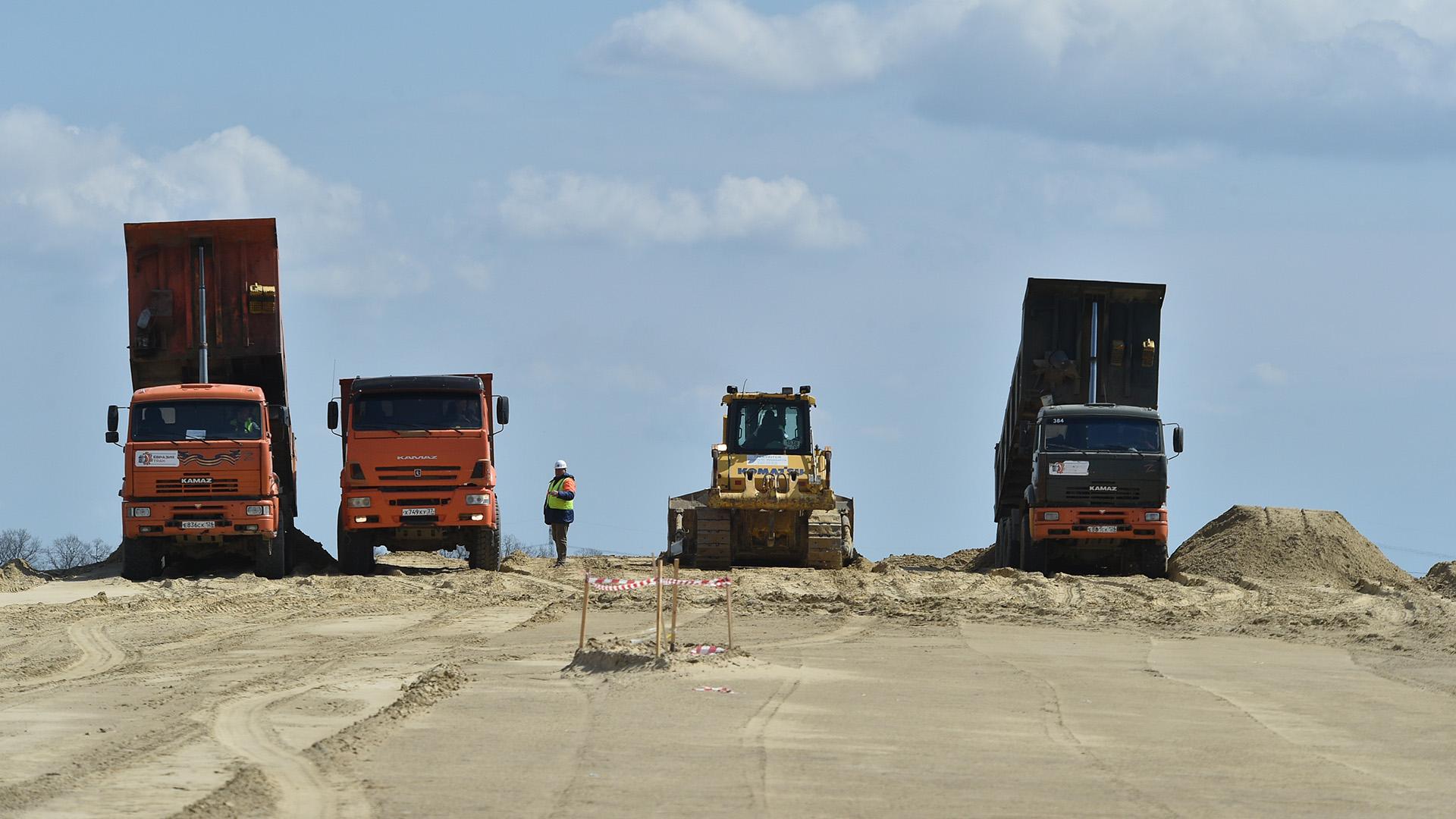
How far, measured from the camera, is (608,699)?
1335cm

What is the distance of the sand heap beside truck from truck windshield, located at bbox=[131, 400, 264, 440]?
11.7 metres

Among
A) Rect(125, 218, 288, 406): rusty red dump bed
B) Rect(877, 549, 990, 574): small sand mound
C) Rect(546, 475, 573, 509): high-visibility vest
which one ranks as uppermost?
Rect(125, 218, 288, 406): rusty red dump bed

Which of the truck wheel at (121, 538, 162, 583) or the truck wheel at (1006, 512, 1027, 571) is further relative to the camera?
the truck wheel at (1006, 512, 1027, 571)

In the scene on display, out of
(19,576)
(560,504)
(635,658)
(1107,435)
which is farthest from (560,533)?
(635,658)

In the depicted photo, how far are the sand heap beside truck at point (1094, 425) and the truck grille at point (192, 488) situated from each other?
1175 cm

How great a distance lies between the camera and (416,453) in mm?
27281

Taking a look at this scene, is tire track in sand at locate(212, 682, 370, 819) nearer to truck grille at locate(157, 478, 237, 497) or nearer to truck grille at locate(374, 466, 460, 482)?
truck grille at locate(157, 478, 237, 497)

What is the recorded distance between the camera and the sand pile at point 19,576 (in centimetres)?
2670

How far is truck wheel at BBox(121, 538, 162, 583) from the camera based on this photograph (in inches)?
1048

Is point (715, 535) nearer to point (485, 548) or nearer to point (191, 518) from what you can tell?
point (485, 548)

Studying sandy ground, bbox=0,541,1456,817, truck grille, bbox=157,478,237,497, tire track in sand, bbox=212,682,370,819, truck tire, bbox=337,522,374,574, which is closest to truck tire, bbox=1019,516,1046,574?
sandy ground, bbox=0,541,1456,817

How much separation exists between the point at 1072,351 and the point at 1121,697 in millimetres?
14539

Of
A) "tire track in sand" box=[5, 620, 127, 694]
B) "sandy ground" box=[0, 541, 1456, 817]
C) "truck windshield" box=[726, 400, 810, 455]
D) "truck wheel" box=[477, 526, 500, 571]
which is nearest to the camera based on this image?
"sandy ground" box=[0, 541, 1456, 817]

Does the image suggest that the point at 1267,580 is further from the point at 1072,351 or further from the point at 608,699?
the point at 608,699
